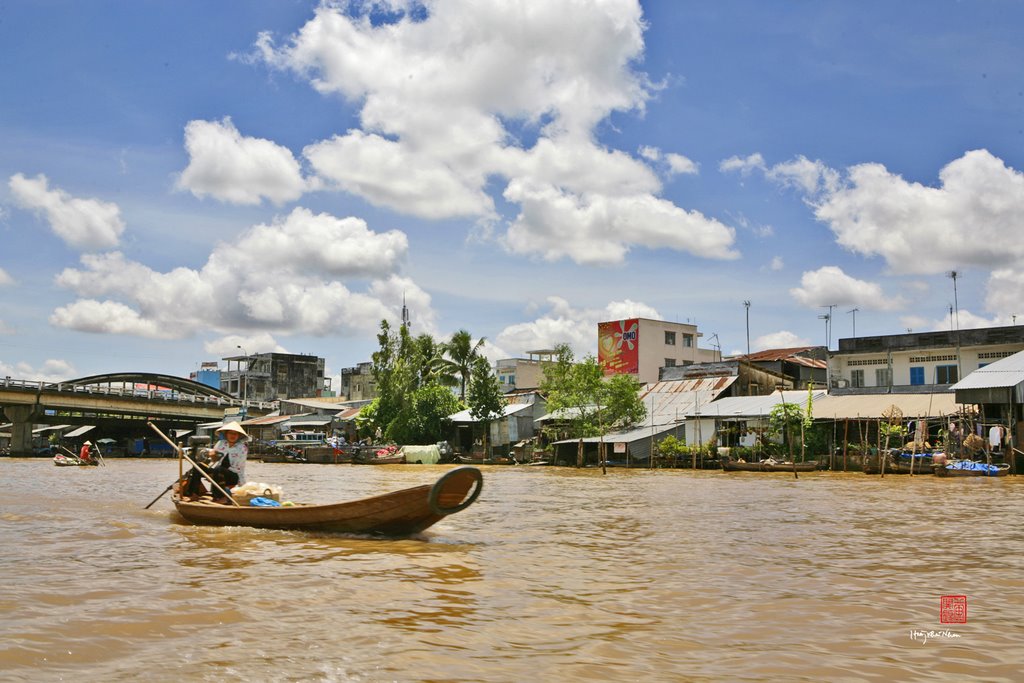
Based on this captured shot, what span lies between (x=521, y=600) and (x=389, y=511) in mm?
3866

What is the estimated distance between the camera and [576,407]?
140 ft

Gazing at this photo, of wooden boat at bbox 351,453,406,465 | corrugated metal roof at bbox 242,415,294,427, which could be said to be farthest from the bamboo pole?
corrugated metal roof at bbox 242,415,294,427

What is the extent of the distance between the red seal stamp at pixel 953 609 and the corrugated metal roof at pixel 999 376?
24.7 m

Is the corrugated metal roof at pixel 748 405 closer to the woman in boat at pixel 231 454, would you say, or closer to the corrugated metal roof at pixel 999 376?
the corrugated metal roof at pixel 999 376

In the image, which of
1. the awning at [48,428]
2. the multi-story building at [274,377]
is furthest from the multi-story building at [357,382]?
the awning at [48,428]

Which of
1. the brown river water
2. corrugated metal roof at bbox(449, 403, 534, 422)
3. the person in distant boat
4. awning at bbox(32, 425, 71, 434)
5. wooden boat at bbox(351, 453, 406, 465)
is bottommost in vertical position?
wooden boat at bbox(351, 453, 406, 465)

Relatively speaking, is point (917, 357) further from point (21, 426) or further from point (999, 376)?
point (21, 426)

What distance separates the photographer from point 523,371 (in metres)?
64.7

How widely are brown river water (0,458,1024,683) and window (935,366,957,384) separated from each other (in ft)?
79.0

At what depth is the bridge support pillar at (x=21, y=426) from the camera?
180 ft

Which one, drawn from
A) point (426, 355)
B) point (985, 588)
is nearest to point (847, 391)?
point (426, 355)

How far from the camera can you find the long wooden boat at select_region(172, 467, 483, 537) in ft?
35.2

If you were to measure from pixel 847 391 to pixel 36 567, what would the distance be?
1385 inches
